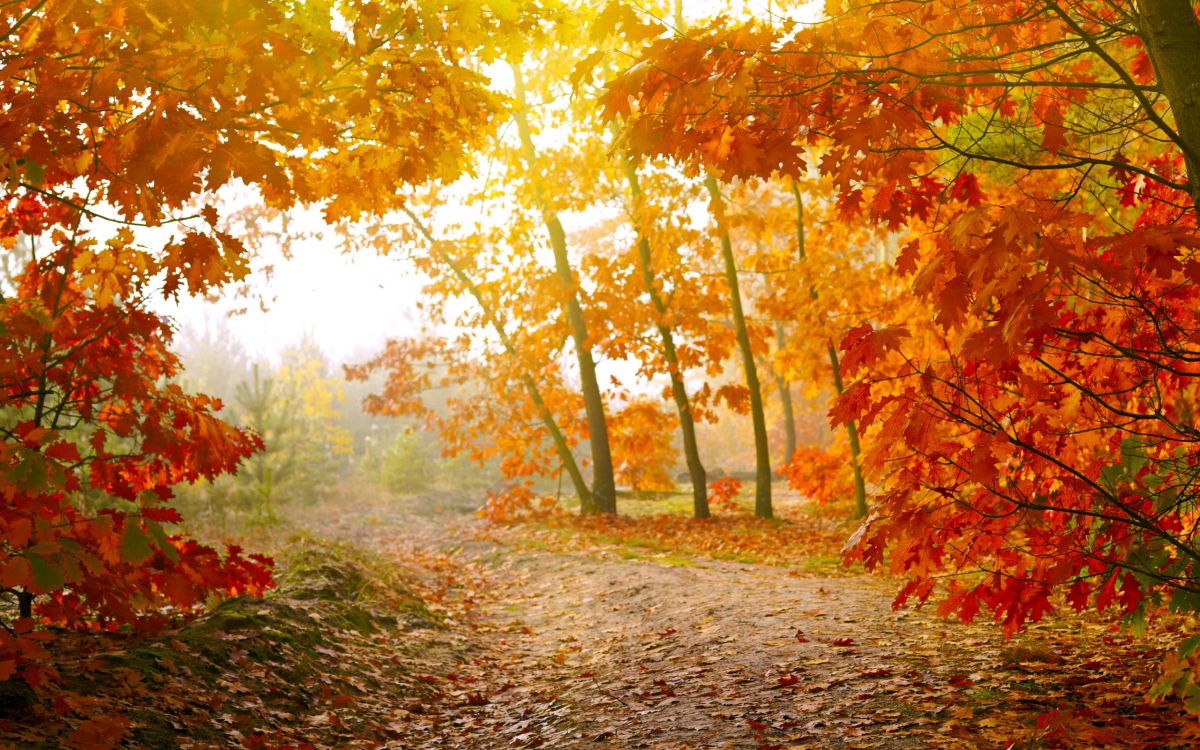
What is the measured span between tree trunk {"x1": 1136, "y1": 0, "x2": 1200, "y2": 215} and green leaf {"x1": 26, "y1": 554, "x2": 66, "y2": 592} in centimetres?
371

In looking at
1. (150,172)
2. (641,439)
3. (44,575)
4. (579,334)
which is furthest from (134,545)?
(641,439)

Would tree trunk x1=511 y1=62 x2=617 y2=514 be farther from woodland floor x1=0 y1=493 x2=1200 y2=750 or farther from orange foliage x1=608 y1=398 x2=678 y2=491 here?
woodland floor x1=0 y1=493 x2=1200 y2=750

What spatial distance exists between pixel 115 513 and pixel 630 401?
1252 centimetres

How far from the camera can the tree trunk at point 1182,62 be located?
2764 mm

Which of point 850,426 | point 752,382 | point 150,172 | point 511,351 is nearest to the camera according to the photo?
point 150,172

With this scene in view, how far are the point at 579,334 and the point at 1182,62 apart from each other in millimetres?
11638

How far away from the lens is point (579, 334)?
46.6 ft

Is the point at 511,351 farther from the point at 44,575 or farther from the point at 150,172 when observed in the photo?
the point at 44,575

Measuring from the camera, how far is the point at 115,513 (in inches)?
140

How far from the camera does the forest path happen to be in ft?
11.9

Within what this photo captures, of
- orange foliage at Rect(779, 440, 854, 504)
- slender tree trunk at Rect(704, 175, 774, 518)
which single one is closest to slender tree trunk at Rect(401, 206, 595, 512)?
slender tree trunk at Rect(704, 175, 774, 518)

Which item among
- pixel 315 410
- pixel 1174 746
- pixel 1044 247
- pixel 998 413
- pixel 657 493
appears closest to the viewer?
Answer: pixel 1044 247

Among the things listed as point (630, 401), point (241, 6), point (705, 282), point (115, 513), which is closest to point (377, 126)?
point (241, 6)

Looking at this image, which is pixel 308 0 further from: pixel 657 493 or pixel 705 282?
pixel 657 493
